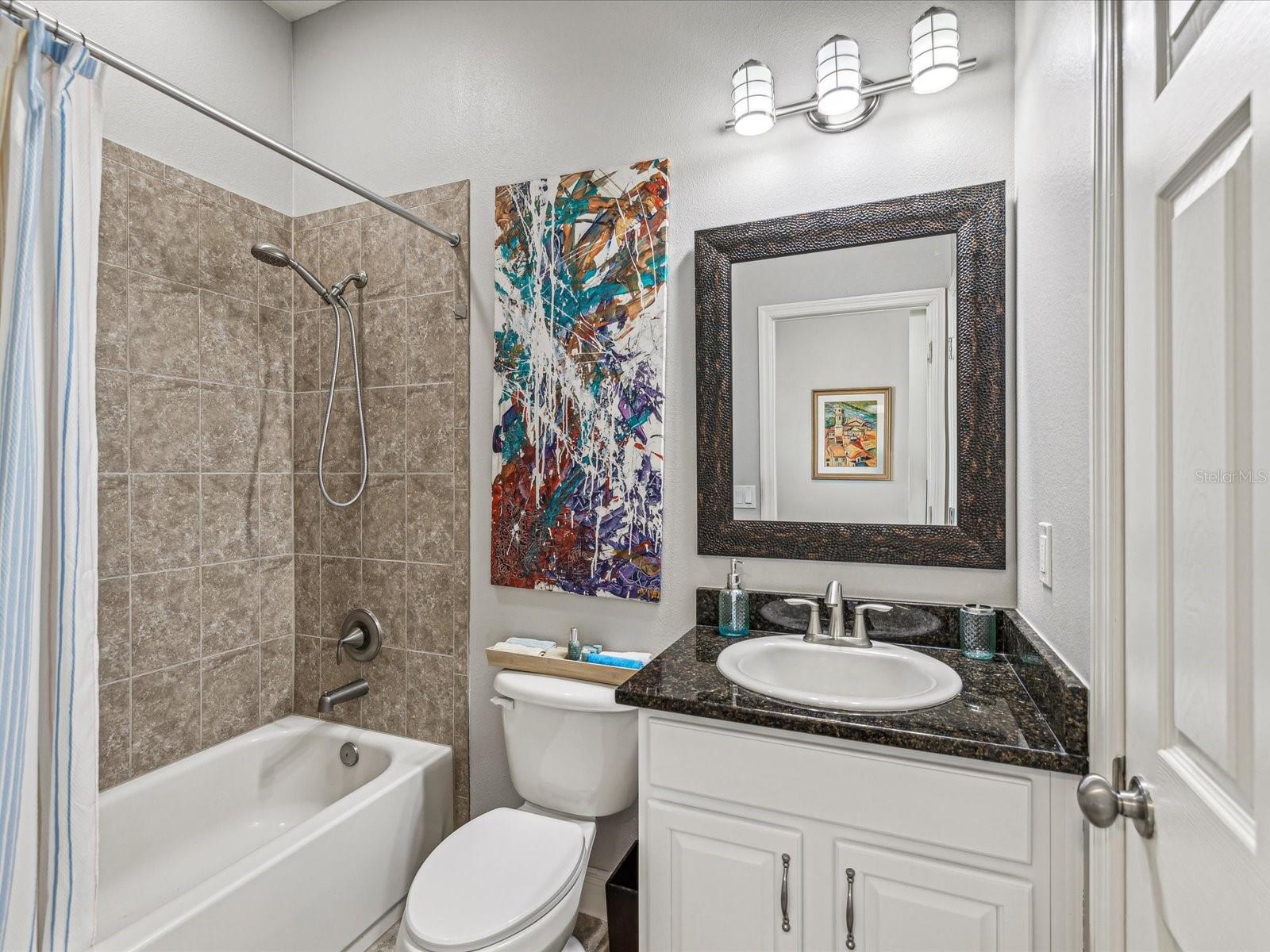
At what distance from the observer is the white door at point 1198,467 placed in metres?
0.52

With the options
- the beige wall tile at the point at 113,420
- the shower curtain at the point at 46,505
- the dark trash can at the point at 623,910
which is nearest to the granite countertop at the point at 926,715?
the dark trash can at the point at 623,910

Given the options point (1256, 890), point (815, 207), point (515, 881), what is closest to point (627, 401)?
point (815, 207)

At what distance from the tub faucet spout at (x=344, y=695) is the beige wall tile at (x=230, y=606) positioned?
0.36 metres

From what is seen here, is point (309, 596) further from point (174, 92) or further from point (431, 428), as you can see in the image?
point (174, 92)

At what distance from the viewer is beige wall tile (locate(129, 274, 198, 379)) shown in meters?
1.81

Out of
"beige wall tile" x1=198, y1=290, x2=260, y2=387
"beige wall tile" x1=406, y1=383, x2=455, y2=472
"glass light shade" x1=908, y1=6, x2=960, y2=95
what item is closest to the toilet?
"beige wall tile" x1=406, y1=383, x2=455, y2=472

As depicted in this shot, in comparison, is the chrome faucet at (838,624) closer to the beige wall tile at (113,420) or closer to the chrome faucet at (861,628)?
the chrome faucet at (861,628)

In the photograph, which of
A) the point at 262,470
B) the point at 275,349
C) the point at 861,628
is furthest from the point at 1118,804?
the point at 275,349

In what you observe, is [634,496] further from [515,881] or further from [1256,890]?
[1256,890]

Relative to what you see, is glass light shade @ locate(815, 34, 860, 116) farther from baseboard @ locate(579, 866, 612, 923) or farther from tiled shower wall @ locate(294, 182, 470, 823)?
baseboard @ locate(579, 866, 612, 923)

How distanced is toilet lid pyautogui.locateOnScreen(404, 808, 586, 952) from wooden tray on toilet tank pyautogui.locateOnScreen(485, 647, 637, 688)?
1.12 feet

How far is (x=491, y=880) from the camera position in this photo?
1.37m

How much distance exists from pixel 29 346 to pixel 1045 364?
1.78m

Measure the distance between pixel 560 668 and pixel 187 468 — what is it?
127 centimetres
